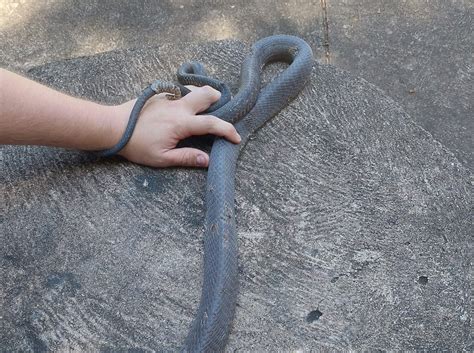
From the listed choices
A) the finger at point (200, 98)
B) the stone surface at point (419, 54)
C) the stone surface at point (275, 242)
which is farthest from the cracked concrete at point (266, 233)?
the stone surface at point (419, 54)

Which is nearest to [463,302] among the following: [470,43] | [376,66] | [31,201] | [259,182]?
[259,182]

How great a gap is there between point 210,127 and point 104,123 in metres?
0.26

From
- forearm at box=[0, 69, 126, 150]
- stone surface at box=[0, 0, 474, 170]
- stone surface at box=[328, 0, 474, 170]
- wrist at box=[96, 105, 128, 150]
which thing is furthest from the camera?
stone surface at box=[0, 0, 474, 170]

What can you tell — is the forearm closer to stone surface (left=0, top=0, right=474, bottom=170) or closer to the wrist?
the wrist

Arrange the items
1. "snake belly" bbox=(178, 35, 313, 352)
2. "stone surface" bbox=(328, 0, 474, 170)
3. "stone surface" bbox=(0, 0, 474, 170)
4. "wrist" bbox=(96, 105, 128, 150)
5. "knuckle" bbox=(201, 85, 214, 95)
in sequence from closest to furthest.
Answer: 1. "snake belly" bbox=(178, 35, 313, 352)
2. "wrist" bbox=(96, 105, 128, 150)
3. "knuckle" bbox=(201, 85, 214, 95)
4. "stone surface" bbox=(328, 0, 474, 170)
5. "stone surface" bbox=(0, 0, 474, 170)

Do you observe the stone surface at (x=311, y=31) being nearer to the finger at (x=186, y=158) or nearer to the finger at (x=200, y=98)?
the finger at (x=200, y=98)

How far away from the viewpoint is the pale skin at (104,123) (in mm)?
1282

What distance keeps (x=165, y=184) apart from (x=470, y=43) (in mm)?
2026

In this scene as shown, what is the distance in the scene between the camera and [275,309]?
1167 millimetres

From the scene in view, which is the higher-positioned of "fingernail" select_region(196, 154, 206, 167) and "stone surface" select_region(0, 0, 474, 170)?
"fingernail" select_region(196, 154, 206, 167)

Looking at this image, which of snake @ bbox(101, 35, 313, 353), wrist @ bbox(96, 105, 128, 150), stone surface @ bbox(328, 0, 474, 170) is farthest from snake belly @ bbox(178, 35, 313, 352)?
stone surface @ bbox(328, 0, 474, 170)

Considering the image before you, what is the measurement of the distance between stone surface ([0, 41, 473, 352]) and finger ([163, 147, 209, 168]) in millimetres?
21

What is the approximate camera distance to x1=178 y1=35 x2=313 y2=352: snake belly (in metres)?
1.12

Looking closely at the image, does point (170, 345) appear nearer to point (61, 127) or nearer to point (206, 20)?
point (61, 127)
